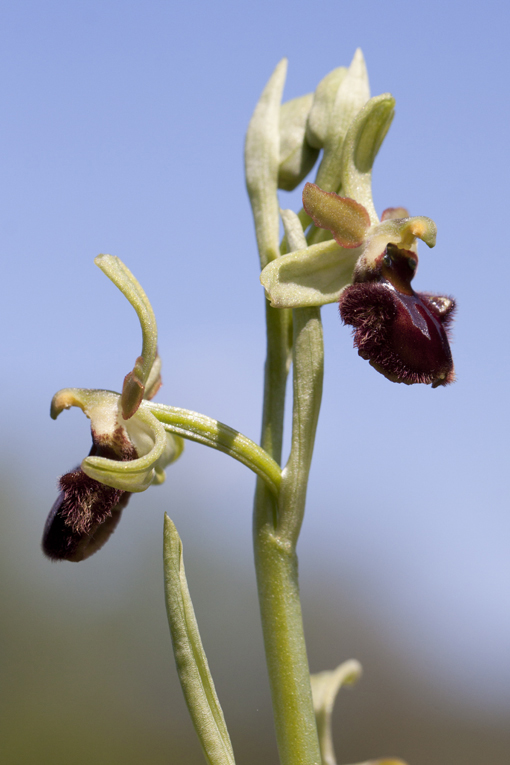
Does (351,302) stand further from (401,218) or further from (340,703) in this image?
(340,703)

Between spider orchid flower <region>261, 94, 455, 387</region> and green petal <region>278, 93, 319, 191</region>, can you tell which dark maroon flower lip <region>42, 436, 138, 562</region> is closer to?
spider orchid flower <region>261, 94, 455, 387</region>

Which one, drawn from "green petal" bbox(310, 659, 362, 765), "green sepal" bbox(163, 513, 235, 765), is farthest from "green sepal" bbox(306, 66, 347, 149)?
"green petal" bbox(310, 659, 362, 765)

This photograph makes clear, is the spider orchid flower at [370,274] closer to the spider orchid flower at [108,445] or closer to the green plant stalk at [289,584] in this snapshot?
the green plant stalk at [289,584]

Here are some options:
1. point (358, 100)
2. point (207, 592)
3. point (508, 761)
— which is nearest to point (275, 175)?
point (358, 100)

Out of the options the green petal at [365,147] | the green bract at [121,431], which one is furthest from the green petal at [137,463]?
the green petal at [365,147]

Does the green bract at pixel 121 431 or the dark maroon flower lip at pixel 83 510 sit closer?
the green bract at pixel 121 431
